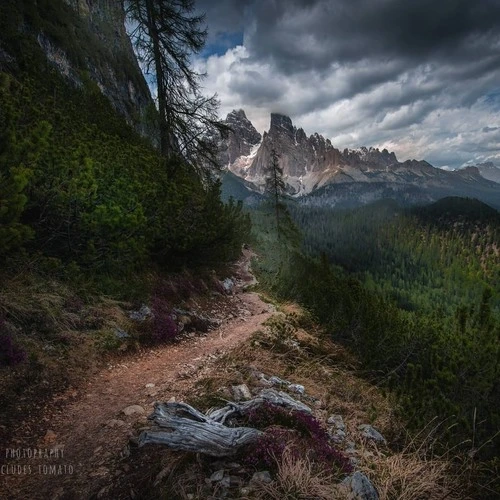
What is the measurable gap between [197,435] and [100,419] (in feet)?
6.36

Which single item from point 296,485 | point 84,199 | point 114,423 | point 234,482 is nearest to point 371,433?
point 296,485

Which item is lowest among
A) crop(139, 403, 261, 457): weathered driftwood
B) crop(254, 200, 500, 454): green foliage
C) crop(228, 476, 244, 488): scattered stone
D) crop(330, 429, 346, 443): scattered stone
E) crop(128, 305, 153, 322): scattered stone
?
crop(254, 200, 500, 454): green foliage

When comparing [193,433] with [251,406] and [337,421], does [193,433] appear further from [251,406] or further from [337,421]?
[337,421]

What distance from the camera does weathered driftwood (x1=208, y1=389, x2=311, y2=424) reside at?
4.09m

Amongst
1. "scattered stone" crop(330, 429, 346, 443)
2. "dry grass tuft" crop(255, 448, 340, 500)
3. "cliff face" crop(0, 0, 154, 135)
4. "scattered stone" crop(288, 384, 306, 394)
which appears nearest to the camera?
"dry grass tuft" crop(255, 448, 340, 500)

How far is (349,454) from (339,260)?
149497mm

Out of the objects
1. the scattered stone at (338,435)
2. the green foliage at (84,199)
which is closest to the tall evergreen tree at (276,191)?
the green foliage at (84,199)

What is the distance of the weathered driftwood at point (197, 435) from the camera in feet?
11.2

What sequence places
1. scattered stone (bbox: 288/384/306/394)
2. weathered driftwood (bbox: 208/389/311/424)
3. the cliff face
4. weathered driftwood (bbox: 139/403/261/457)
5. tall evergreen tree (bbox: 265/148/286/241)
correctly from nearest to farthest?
weathered driftwood (bbox: 139/403/261/457)
weathered driftwood (bbox: 208/389/311/424)
scattered stone (bbox: 288/384/306/394)
the cliff face
tall evergreen tree (bbox: 265/148/286/241)

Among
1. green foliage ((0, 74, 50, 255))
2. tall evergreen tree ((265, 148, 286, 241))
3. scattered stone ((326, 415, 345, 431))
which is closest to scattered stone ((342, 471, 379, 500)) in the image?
scattered stone ((326, 415, 345, 431))

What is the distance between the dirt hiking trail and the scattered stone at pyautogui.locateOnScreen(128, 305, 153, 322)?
Answer: 922mm

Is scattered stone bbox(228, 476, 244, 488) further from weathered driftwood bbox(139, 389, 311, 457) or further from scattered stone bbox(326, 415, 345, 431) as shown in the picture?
scattered stone bbox(326, 415, 345, 431)

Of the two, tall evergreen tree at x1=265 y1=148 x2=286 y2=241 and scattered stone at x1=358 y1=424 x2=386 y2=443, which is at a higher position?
tall evergreen tree at x1=265 y1=148 x2=286 y2=241

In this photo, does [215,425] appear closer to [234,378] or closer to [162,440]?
[162,440]
